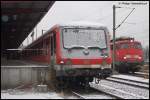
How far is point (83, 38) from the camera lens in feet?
62.5

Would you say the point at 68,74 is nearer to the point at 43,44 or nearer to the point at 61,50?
the point at 61,50

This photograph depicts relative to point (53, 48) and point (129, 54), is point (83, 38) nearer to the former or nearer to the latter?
point (53, 48)

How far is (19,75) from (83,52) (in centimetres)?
300

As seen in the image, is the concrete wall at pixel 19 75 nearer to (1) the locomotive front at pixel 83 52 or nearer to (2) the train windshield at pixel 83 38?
(1) the locomotive front at pixel 83 52

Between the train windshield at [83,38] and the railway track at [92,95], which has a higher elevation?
the train windshield at [83,38]

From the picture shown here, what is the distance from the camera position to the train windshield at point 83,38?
18.8m

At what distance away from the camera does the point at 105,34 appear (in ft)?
63.4

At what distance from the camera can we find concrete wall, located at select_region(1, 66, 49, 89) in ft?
62.6

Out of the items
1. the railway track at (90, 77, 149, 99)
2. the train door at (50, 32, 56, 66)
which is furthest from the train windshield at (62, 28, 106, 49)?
the railway track at (90, 77, 149, 99)

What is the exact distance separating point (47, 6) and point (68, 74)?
9098 mm

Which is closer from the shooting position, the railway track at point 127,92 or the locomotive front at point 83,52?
the railway track at point 127,92

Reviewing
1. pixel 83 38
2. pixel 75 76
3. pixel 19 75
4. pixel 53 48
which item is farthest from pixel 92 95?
pixel 19 75

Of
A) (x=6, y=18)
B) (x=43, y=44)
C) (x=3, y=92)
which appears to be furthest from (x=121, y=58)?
(x=3, y=92)

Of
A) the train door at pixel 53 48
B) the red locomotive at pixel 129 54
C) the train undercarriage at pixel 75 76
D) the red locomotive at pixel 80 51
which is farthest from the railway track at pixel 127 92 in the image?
the red locomotive at pixel 129 54
